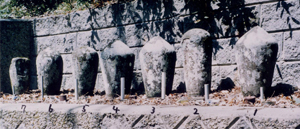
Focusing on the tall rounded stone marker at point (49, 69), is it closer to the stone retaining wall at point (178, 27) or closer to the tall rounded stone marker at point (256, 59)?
the stone retaining wall at point (178, 27)

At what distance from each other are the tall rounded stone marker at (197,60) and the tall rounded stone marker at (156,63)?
26 cm

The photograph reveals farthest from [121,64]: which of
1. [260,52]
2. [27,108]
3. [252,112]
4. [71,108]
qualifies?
[252,112]

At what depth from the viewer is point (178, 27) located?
4.34 m

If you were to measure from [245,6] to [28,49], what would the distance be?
4.21 m

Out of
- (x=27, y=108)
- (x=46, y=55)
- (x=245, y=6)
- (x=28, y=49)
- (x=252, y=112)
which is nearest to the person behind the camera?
(x=252, y=112)

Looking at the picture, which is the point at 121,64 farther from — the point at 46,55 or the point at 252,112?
the point at 252,112

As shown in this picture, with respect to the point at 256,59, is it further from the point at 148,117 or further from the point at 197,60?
the point at 148,117

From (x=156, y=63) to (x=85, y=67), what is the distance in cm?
113

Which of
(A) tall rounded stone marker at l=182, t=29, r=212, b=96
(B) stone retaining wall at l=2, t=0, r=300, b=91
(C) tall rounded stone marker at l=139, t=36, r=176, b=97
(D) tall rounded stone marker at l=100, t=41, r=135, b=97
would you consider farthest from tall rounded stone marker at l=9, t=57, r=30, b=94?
(A) tall rounded stone marker at l=182, t=29, r=212, b=96

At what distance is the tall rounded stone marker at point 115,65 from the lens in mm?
3820

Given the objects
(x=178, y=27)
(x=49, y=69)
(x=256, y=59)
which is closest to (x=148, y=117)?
(x=256, y=59)

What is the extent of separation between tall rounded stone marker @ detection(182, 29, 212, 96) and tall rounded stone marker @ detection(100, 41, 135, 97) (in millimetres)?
849

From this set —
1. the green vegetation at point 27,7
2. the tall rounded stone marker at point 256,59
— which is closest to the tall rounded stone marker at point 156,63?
the tall rounded stone marker at point 256,59

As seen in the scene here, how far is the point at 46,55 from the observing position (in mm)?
4500
